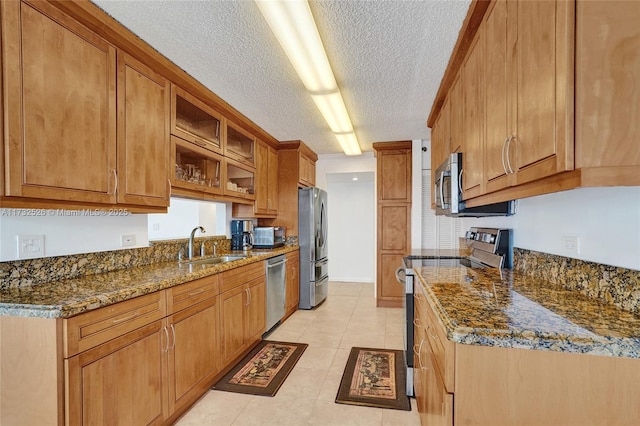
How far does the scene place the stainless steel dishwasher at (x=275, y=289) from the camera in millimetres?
3426

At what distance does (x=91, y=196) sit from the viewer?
1.72 metres

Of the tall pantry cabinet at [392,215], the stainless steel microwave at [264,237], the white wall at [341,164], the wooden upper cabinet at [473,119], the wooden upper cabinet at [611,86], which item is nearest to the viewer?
the wooden upper cabinet at [611,86]

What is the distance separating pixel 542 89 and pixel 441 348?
0.98 m

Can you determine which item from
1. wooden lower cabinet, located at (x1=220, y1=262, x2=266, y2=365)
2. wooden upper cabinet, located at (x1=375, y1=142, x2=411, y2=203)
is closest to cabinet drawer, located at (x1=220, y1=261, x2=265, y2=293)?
wooden lower cabinet, located at (x1=220, y1=262, x2=266, y2=365)

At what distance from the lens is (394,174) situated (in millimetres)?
4660

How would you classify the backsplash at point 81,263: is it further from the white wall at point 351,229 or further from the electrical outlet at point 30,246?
the white wall at point 351,229

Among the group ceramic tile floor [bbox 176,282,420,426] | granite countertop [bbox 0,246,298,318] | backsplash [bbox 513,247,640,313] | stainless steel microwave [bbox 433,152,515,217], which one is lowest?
ceramic tile floor [bbox 176,282,420,426]

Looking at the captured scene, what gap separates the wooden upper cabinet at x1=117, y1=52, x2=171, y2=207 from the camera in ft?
6.29

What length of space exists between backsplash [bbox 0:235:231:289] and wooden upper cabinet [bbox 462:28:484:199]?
2.38m

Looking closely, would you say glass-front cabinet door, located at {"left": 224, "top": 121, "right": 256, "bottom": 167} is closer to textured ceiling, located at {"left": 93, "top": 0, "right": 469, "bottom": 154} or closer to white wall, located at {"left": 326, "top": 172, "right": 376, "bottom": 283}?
textured ceiling, located at {"left": 93, "top": 0, "right": 469, "bottom": 154}

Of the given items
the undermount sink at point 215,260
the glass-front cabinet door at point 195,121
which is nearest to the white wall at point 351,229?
the undermount sink at point 215,260

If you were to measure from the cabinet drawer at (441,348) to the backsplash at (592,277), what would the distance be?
0.65 m

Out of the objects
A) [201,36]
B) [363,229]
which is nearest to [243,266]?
[201,36]

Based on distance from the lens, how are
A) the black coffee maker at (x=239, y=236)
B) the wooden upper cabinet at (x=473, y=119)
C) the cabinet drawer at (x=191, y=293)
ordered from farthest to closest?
the black coffee maker at (x=239, y=236), the cabinet drawer at (x=191, y=293), the wooden upper cabinet at (x=473, y=119)
